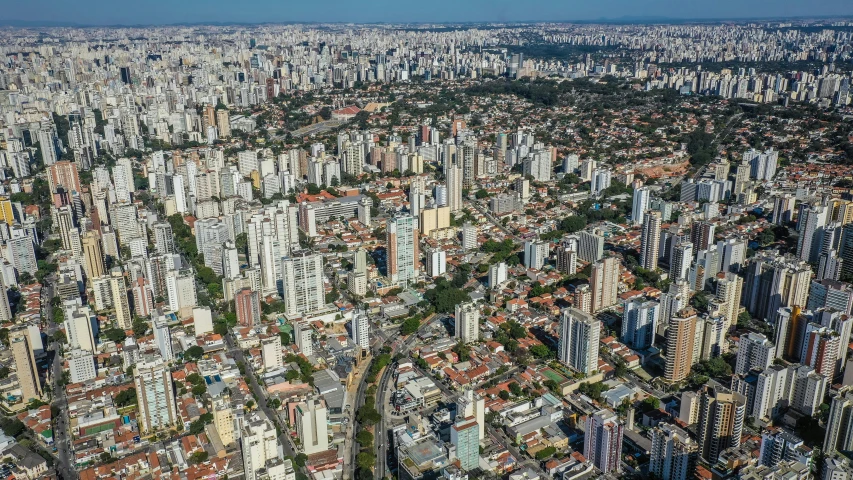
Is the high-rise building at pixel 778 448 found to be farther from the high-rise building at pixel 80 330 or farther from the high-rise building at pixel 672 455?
the high-rise building at pixel 80 330

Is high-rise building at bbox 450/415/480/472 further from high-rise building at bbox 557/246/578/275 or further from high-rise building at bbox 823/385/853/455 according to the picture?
high-rise building at bbox 557/246/578/275

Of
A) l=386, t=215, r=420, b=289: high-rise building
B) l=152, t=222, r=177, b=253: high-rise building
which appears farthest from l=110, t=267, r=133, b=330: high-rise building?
l=386, t=215, r=420, b=289: high-rise building

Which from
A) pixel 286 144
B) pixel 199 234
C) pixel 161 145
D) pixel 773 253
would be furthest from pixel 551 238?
pixel 161 145

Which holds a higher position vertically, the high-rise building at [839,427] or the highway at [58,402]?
the high-rise building at [839,427]

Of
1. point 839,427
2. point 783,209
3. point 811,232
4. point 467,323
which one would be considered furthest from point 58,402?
point 783,209

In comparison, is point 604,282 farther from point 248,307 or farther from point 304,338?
point 248,307

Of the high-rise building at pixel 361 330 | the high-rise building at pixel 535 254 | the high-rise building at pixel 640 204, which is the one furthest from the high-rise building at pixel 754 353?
the high-rise building at pixel 640 204

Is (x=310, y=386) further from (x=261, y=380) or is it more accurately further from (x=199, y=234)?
(x=199, y=234)
